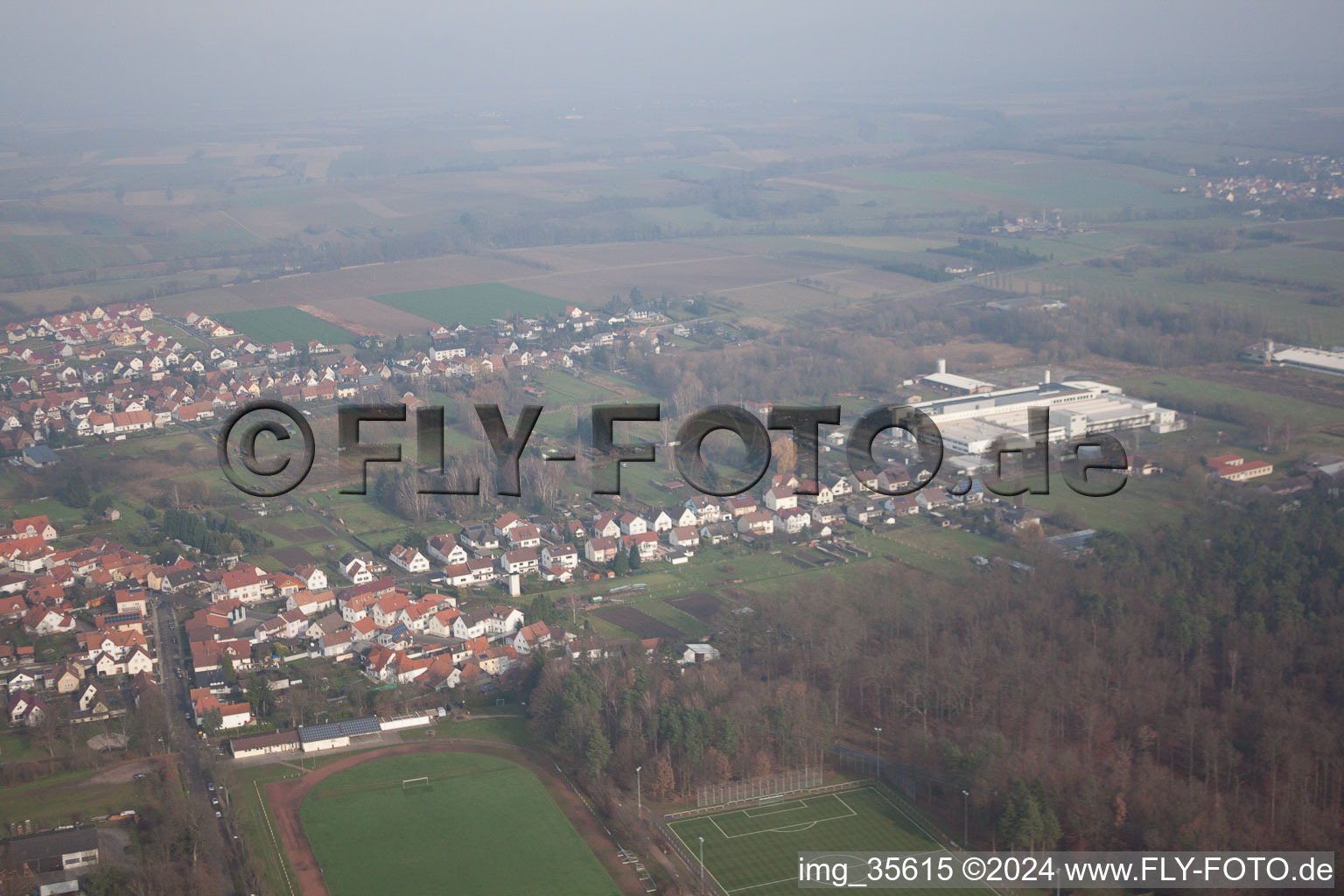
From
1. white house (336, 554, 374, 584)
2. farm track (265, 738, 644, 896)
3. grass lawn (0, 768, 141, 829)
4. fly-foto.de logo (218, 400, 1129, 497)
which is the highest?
fly-foto.de logo (218, 400, 1129, 497)

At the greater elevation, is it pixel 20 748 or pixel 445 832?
pixel 20 748

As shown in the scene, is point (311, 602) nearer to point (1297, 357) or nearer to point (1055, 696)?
point (1055, 696)

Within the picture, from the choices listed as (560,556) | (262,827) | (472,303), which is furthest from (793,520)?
(472,303)

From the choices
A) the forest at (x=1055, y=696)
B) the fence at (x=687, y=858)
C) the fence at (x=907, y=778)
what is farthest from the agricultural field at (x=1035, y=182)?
the fence at (x=687, y=858)

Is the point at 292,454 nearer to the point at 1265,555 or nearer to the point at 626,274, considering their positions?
the point at 1265,555

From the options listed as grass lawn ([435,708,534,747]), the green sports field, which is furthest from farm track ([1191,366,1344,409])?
the green sports field

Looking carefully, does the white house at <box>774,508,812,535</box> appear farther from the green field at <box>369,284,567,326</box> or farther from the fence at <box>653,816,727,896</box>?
the green field at <box>369,284,567,326</box>
